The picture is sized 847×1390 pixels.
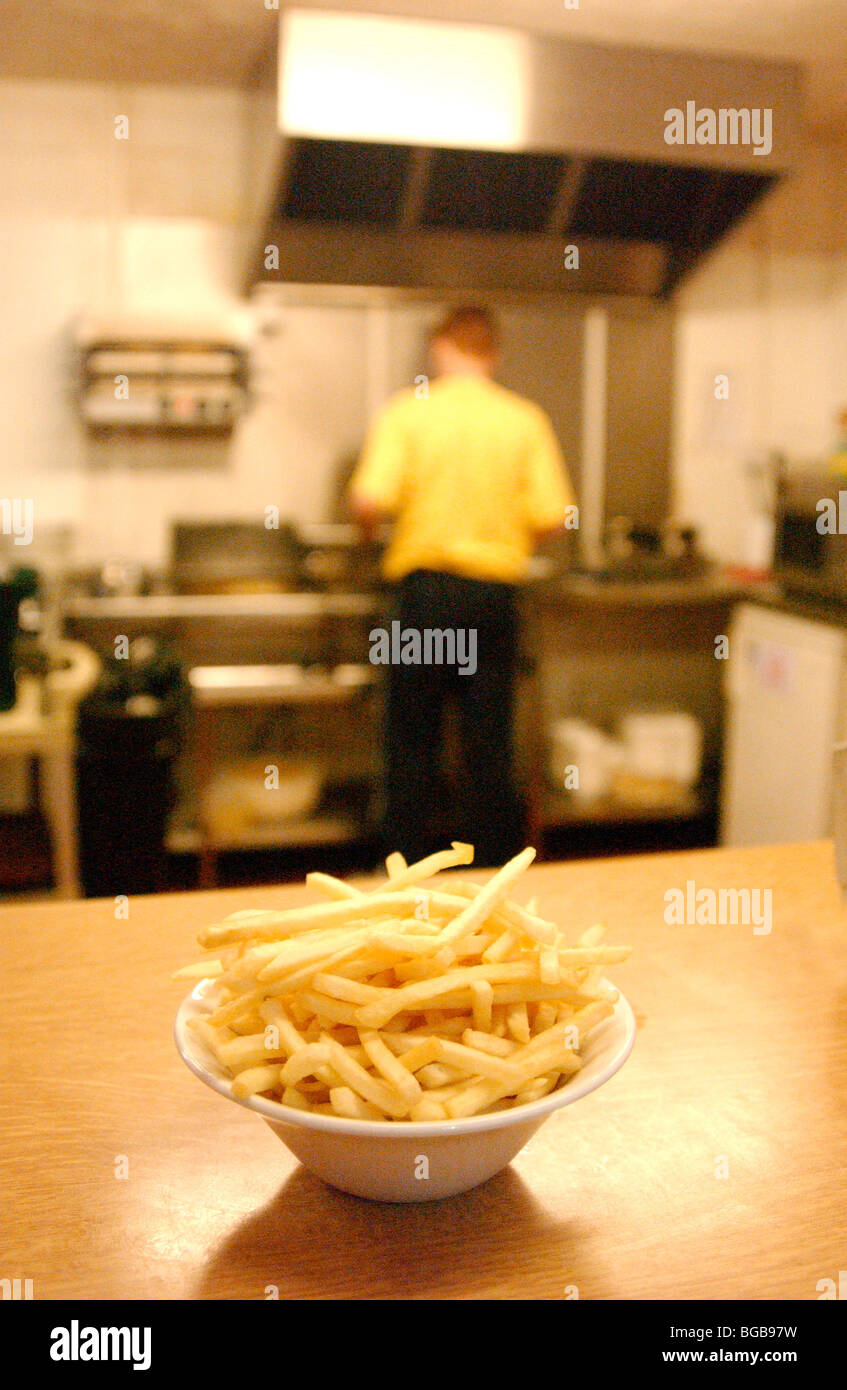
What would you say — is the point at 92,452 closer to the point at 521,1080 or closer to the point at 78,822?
the point at 78,822

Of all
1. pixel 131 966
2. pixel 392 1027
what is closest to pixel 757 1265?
pixel 392 1027

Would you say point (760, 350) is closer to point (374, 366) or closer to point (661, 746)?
point (374, 366)

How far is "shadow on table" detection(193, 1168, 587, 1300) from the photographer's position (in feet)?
2.42

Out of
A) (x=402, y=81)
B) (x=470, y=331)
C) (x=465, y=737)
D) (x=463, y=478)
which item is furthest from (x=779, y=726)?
(x=402, y=81)

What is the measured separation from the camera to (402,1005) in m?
0.74

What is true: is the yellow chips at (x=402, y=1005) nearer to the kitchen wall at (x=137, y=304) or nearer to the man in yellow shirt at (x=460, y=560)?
the man in yellow shirt at (x=460, y=560)

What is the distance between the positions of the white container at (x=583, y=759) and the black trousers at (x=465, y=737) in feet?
1.47

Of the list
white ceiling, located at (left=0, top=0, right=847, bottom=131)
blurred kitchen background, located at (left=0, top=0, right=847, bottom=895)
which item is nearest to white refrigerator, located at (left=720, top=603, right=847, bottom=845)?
blurred kitchen background, located at (left=0, top=0, right=847, bottom=895)

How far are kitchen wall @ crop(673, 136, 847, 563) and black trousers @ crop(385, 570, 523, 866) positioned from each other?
144cm

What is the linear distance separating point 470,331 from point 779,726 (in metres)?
1.51

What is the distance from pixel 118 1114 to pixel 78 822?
243cm

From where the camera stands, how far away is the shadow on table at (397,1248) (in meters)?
0.74

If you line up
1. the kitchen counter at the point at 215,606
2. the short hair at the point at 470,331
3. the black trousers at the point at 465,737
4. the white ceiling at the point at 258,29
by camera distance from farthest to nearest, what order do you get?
the kitchen counter at the point at 215,606, the black trousers at the point at 465,737, the short hair at the point at 470,331, the white ceiling at the point at 258,29

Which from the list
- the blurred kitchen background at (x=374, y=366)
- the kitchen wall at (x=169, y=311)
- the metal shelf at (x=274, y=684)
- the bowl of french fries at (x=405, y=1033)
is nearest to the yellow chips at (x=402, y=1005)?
the bowl of french fries at (x=405, y=1033)
